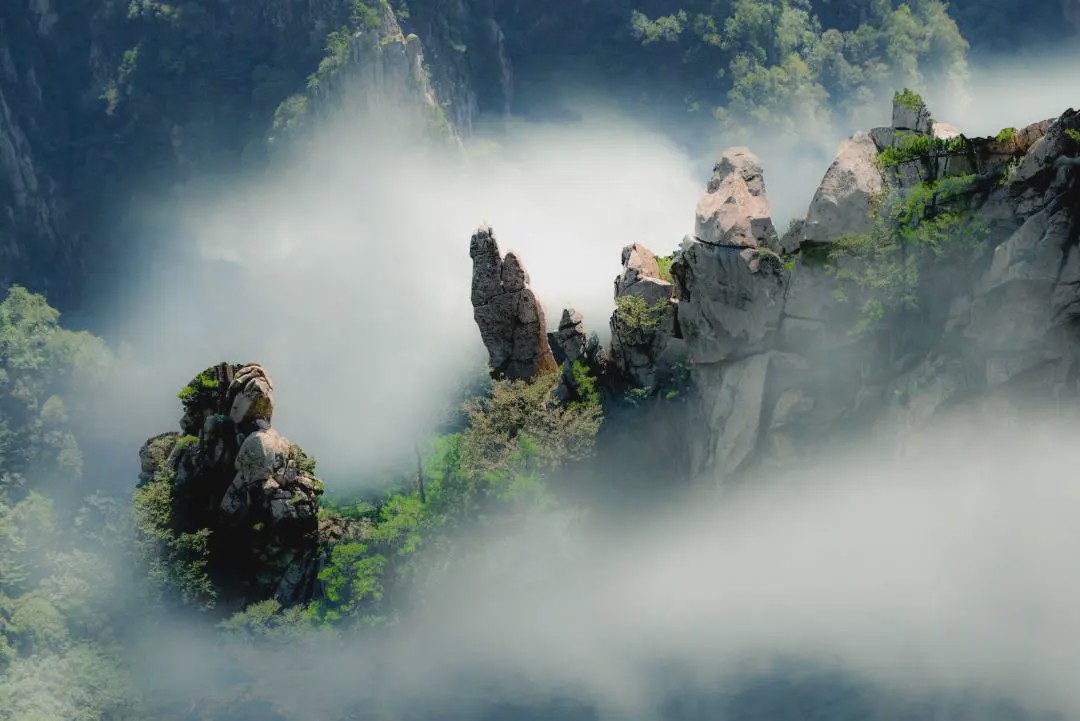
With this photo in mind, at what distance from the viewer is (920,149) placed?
58250 millimetres

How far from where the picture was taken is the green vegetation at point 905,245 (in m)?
56.9

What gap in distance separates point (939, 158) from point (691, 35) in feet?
441

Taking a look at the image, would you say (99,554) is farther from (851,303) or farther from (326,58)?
(326,58)

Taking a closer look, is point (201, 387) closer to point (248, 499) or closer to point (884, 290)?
point (248, 499)

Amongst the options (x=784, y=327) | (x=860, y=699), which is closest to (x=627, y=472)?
(x=784, y=327)

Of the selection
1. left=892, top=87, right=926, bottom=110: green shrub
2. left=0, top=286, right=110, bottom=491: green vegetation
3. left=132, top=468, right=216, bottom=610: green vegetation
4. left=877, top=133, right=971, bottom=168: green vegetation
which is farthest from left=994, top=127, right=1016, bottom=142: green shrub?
left=0, top=286, right=110, bottom=491: green vegetation

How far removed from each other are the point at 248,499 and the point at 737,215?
1145 inches

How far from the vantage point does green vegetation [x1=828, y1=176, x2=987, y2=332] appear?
187 feet

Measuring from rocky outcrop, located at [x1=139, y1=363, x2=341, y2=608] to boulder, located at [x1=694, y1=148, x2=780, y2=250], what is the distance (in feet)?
80.5

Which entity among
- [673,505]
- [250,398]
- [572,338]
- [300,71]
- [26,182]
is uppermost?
[300,71]

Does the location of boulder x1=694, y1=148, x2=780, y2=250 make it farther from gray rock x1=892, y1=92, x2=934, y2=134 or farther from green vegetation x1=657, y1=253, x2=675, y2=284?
gray rock x1=892, y1=92, x2=934, y2=134

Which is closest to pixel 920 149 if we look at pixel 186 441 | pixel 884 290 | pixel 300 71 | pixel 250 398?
pixel 884 290

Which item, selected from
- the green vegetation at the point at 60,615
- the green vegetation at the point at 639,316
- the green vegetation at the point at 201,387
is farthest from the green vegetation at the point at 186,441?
the green vegetation at the point at 639,316

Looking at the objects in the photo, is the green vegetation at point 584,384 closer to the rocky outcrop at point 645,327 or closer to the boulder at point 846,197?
the rocky outcrop at point 645,327
